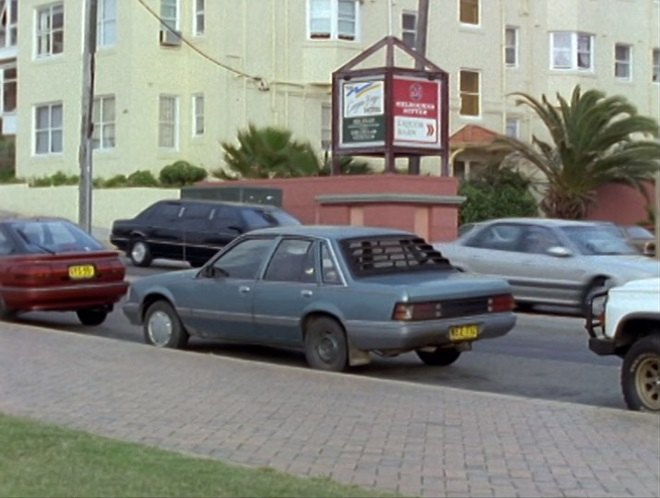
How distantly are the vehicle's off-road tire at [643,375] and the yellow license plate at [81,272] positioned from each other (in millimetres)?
8857

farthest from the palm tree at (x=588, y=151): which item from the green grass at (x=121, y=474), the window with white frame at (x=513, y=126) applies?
the green grass at (x=121, y=474)

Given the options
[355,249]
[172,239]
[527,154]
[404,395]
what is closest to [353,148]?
[172,239]

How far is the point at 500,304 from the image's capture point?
14.5 meters

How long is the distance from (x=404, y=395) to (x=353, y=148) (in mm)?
20811

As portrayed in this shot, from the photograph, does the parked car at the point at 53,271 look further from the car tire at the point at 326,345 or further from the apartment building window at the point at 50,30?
the apartment building window at the point at 50,30

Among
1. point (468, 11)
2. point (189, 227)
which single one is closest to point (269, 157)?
point (189, 227)

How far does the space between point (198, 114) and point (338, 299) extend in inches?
1150

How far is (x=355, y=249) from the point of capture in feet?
47.8

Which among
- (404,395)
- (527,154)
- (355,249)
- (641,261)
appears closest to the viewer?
(404,395)

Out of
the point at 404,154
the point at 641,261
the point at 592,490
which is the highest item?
the point at 404,154

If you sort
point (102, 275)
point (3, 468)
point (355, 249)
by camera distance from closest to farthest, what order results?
point (3, 468), point (355, 249), point (102, 275)

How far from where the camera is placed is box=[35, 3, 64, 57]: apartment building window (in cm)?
4531

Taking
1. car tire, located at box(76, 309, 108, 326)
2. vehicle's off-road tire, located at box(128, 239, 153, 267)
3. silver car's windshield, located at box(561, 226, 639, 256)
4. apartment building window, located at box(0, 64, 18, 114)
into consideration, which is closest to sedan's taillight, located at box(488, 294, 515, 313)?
car tire, located at box(76, 309, 108, 326)

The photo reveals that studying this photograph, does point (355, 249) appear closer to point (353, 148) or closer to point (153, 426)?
point (153, 426)
